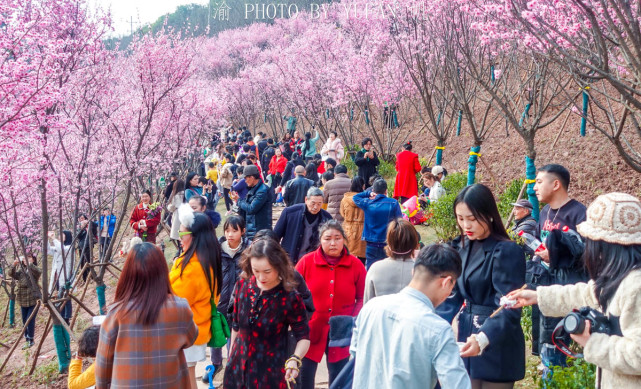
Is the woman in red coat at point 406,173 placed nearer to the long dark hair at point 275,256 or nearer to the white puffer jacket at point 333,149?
the white puffer jacket at point 333,149

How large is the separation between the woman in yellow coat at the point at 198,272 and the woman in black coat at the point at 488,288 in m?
1.86

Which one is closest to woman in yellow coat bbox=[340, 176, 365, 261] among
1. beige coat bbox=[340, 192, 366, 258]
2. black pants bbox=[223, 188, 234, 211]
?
beige coat bbox=[340, 192, 366, 258]

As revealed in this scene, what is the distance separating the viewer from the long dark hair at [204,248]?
4285 millimetres

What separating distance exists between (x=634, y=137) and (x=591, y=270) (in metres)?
11.9

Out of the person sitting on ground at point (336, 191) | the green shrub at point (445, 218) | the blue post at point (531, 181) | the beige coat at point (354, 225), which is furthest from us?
the green shrub at point (445, 218)

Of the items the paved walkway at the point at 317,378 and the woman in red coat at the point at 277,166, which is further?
the woman in red coat at the point at 277,166

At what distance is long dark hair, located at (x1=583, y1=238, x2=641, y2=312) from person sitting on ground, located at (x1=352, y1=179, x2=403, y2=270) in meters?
3.81

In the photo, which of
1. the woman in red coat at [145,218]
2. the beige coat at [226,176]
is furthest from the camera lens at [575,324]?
the beige coat at [226,176]

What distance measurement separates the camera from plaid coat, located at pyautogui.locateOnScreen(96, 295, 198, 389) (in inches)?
117

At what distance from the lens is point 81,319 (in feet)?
34.1

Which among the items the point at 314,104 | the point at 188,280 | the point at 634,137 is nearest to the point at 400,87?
the point at 314,104

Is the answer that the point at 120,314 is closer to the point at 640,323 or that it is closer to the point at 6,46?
the point at 640,323

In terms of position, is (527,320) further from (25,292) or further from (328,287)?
(25,292)

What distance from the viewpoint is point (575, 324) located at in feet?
7.72
